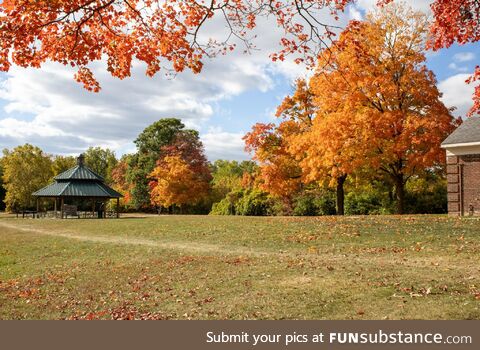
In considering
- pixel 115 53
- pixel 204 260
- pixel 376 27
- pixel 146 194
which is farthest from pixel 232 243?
pixel 146 194

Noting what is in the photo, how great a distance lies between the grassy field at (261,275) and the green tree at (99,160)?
2469 inches

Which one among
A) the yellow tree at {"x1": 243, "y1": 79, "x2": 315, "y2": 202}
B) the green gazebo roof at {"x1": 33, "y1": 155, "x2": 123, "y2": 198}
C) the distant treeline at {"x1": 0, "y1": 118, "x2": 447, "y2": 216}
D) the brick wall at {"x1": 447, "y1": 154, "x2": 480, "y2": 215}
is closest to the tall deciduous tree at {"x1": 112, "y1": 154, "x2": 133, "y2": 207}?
the distant treeline at {"x1": 0, "y1": 118, "x2": 447, "y2": 216}

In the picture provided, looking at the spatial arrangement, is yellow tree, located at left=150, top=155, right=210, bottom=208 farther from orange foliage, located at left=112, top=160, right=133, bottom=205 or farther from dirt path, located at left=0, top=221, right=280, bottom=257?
dirt path, located at left=0, top=221, right=280, bottom=257

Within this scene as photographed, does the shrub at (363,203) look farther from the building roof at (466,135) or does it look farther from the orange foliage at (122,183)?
the orange foliage at (122,183)

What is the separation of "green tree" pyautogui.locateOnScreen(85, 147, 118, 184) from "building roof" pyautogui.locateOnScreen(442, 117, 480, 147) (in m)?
64.4

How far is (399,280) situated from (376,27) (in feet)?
61.8

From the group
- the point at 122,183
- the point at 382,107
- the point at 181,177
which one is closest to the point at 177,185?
the point at 181,177

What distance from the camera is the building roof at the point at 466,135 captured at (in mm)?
20516

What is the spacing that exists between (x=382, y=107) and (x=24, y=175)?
145 feet

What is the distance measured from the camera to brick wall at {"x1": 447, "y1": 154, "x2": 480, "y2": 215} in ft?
68.5

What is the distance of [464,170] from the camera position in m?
21.2

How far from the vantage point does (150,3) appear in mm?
11109

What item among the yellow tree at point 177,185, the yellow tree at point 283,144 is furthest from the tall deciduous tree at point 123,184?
the yellow tree at point 283,144

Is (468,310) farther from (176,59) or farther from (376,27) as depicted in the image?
(376,27)
